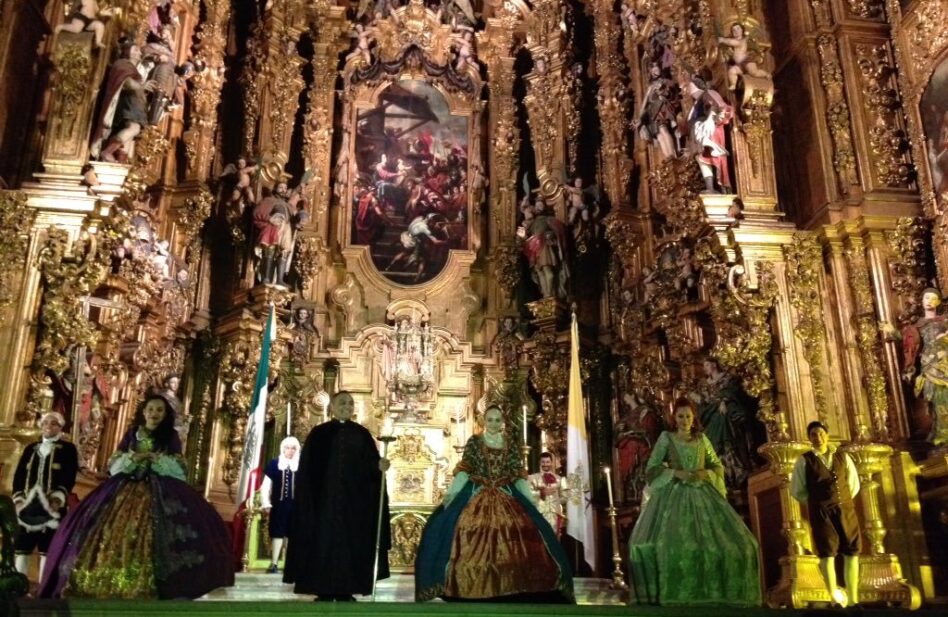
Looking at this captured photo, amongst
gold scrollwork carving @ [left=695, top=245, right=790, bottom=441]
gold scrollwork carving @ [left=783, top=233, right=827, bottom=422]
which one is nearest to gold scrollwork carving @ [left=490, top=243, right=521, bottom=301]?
gold scrollwork carving @ [left=695, top=245, right=790, bottom=441]

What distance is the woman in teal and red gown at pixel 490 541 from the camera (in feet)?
20.7

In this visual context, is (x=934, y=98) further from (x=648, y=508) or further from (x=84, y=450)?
(x=84, y=450)

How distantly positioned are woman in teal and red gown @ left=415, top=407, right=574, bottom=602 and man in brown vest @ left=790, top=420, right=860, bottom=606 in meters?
2.88

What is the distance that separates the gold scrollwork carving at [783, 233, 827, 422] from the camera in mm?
9984

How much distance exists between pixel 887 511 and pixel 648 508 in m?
3.71

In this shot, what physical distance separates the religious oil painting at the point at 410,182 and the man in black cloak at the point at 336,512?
910 centimetres

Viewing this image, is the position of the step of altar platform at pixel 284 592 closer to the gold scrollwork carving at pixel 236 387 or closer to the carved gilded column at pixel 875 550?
the carved gilded column at pixel 875 550

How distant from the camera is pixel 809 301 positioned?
10398mm

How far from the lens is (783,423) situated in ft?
31.7

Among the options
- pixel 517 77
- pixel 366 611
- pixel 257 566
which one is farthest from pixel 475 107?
pixel 366 611

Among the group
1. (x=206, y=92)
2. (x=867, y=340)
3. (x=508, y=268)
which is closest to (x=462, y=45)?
(x=508, y=268)

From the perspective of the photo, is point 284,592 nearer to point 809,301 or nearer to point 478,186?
point 809,301

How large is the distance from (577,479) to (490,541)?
467 centimetres

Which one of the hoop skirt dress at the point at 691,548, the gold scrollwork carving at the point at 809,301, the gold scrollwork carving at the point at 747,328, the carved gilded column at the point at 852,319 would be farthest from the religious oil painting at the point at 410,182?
the hoop skirt dress at the point at 691,548
